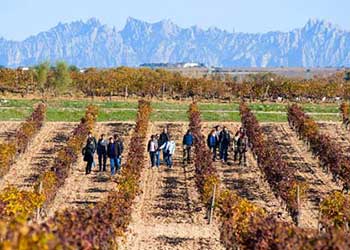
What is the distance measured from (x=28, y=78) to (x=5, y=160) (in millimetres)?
32285

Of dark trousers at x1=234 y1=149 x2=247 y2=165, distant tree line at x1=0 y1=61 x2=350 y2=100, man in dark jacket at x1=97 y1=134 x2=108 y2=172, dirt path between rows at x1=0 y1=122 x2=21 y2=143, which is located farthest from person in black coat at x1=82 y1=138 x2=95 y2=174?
distant tree line at x1=0 y1=61 x2=350 y2=100

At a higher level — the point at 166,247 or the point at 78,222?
the point at 78,222

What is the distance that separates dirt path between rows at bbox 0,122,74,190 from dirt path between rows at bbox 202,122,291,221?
5.40 metres

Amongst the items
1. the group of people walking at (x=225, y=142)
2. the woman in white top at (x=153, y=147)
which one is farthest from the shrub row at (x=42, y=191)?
the group of people walking at (x=225, y=142)

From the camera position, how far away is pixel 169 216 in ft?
51.0

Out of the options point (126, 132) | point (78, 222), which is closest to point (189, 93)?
point (126, 132)

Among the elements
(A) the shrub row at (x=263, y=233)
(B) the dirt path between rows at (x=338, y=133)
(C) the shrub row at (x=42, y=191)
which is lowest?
(B) the dirt path between rows at (x=338, y=133)

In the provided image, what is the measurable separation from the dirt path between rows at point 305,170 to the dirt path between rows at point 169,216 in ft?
7.56

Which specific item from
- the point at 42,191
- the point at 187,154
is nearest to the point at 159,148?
the point at 187,154

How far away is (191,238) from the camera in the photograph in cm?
1362

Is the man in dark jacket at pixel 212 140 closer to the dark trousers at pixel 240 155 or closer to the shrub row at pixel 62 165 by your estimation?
the dark trousers at pixel 240 155

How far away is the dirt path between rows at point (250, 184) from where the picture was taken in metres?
16.7

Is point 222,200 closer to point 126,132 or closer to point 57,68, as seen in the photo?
point 126,132

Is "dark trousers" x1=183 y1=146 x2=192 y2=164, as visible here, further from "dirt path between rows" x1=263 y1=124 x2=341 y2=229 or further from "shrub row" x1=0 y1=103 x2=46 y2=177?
"shrub row" x1=0 y1=103 x2=46 y2=177
